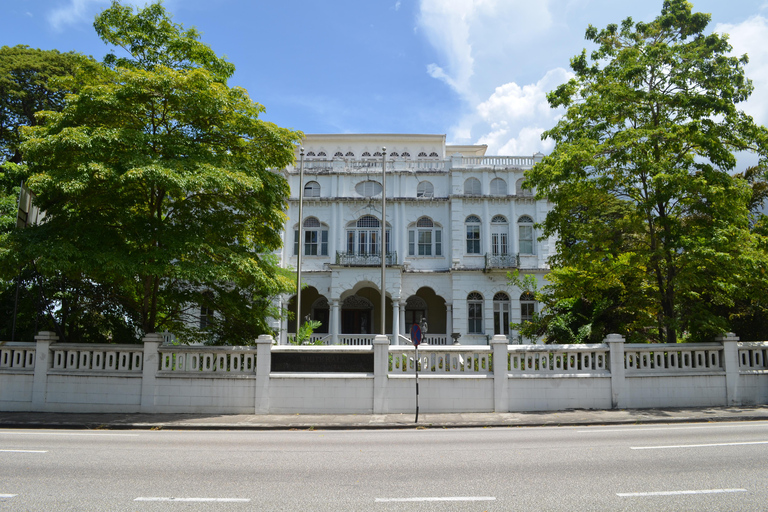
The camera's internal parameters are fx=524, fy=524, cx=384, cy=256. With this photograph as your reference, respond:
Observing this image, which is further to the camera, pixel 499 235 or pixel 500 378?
pixel 499 235

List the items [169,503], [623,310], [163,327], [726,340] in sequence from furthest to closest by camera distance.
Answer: [623,310], [163,327], [726,340], [169,503]

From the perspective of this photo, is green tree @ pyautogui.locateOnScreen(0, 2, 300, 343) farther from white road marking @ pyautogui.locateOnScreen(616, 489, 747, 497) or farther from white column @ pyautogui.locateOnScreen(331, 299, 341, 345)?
white column @ pyautogui.locateOnScreen(331, 299, 341, 345)

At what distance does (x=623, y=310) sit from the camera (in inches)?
703

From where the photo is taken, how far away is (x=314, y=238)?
3425cm

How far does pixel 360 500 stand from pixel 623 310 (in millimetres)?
14759

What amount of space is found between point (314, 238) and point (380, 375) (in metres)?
22.2

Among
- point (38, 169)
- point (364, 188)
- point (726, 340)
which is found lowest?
point (726, 340)

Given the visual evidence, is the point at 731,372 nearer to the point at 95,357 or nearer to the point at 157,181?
the point at 157,181

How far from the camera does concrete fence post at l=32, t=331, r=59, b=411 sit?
43.3ft

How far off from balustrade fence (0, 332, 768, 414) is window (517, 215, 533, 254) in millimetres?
20242

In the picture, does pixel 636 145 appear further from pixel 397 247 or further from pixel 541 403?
pixel 397 247

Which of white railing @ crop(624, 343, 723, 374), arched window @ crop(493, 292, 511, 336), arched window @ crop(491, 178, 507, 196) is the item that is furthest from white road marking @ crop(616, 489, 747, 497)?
arched window @ crop(491, 178, 507, 196)

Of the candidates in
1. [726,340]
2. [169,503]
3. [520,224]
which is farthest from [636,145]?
[520,224]

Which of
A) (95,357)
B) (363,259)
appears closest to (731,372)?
(95,357)
